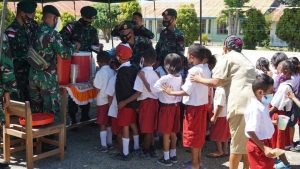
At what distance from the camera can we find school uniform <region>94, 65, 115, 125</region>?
4867 mm

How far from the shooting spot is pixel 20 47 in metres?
5.01

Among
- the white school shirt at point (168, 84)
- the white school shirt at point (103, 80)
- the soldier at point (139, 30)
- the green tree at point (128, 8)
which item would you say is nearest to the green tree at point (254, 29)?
the green tree at point (128, 8)

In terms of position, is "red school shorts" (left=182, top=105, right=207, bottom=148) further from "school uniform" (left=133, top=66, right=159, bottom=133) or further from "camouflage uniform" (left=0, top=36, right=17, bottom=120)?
"camouflage uniform" (left=0, top=36, right=17, bottom=120)

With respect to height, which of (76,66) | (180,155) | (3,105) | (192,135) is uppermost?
(76,66)

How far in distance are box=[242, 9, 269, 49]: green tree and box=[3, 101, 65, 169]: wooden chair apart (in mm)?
23088

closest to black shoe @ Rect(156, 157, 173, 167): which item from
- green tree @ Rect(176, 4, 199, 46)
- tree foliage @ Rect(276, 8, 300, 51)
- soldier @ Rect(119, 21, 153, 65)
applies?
soldier @ Rect(119, 21, 153, 65)

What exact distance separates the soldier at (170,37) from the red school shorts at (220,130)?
1.41m

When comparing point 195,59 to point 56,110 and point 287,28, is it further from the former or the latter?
point 287,28

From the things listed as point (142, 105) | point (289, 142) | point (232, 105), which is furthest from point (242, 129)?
point (289, 142)

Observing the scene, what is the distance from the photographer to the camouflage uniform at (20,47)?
491 centimetres

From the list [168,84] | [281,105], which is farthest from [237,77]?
[281,105]

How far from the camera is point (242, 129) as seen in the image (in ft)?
12.3

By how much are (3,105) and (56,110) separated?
800 millimetres

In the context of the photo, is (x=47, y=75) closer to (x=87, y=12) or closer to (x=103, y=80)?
(x=103, y=80)
